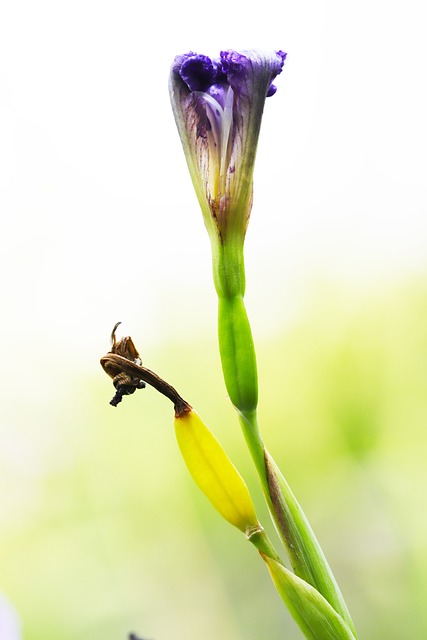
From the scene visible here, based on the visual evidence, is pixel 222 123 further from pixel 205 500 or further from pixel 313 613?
pixel 205 500

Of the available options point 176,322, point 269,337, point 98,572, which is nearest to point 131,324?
point 176,322

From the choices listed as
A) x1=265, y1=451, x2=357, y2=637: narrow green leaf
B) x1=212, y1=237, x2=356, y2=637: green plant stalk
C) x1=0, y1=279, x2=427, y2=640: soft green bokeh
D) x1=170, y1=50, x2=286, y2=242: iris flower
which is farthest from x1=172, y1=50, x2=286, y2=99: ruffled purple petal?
x1=0, y1=279, x2=427, y2=640: soft green bokeh

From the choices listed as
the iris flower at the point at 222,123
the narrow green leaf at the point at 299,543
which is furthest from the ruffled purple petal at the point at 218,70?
the narrow green leaf at the point at 299,543

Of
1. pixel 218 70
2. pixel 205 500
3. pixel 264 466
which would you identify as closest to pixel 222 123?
pixel 218 70

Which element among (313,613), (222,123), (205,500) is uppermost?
(222,123)

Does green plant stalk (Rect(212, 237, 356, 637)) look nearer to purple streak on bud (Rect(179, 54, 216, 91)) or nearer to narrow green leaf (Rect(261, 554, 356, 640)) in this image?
narrow green leaf (Rect(261, 554, 356, 640))

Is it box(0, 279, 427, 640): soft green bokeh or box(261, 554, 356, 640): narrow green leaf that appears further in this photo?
box(0, 279, 427, 640): soft green bokeh

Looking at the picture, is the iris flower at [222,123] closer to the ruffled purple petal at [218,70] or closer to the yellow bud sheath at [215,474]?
the ruffled purple petal at [218,70]
